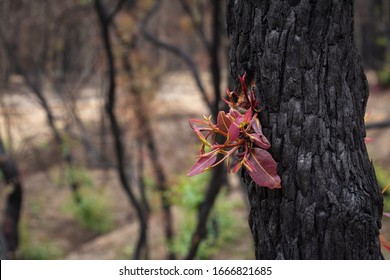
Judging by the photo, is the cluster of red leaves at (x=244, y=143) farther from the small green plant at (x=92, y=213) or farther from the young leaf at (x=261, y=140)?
the small green plant at (x=92, y=213)

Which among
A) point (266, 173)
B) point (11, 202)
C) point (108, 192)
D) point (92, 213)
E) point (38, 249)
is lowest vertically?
point (38, 249)

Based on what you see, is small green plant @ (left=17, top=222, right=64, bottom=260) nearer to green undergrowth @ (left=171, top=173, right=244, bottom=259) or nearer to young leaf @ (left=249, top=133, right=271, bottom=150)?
green undergrowth @ (left=171, top=173, right=244, bottom=259)

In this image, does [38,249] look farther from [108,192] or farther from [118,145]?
[118,145]

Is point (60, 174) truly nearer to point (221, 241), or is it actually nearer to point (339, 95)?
point (221, 241)

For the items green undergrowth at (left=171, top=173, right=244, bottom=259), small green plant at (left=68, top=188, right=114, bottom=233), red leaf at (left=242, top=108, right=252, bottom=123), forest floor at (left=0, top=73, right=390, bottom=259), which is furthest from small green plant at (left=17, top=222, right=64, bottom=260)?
red leaf at (left=242, top=108, right=252, bottom=123)

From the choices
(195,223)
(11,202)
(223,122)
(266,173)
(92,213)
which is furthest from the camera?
(92,213)

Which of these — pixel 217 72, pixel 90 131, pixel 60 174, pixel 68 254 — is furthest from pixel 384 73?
pixel 217 72

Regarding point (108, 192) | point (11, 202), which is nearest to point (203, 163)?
point (11, 202)
